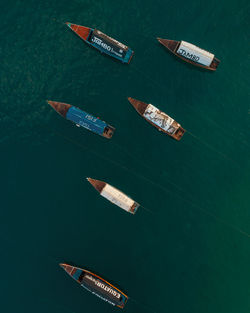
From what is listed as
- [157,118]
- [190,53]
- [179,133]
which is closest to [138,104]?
[157,118]

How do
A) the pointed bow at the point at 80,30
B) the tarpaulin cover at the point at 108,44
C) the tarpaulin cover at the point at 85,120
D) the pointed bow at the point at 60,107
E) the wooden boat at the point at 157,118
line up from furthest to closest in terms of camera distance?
the wooden boat at the point at 157,118 → the pointed bow at the point at 60,107 → the pointed bow at the point at 80,30 → the tarpaulin cover at the point at 85,120 → the tarpaulin cover at the point at 108,44

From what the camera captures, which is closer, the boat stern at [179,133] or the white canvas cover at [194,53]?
the white canvas cover at [194,53]

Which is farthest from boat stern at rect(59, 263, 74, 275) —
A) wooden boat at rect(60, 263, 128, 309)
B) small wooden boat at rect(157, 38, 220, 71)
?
small wooden boat at rect(157, 38, 220, 71)

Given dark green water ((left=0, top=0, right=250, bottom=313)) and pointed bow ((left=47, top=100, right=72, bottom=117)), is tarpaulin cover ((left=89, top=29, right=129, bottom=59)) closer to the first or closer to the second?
dark green water ((left=0, top=0, right=250, bottom=313))

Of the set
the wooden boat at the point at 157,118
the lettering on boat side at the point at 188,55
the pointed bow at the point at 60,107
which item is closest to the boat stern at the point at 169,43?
the lettering on boat side at the point at 188,55

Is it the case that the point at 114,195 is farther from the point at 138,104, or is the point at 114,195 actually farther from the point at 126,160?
the point at 138,104

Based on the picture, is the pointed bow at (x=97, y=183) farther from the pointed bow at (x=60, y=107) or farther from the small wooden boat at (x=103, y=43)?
the small wooden boat at (x=103, y=43)
